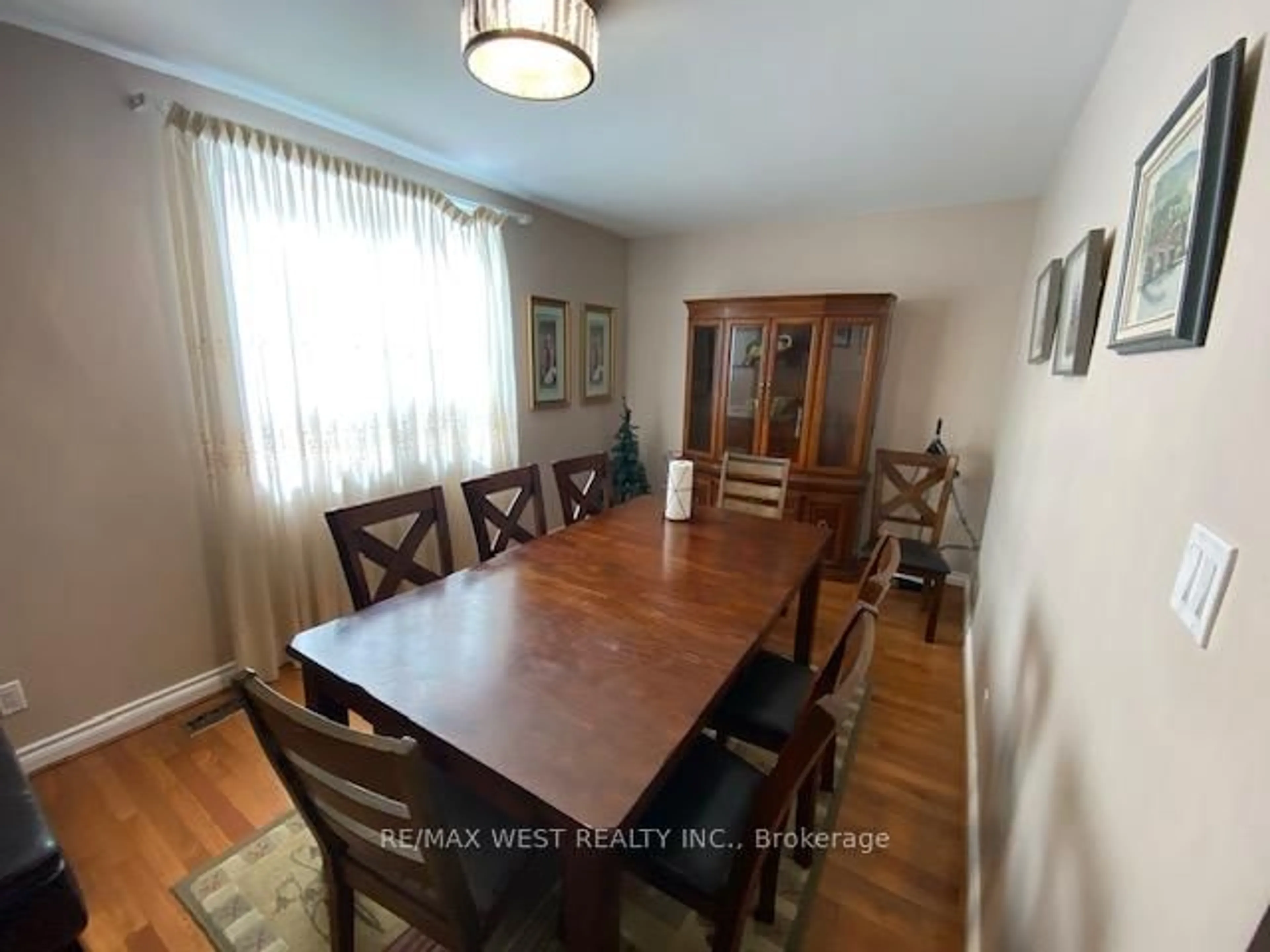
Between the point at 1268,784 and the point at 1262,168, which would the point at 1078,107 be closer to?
the point at 1262,168

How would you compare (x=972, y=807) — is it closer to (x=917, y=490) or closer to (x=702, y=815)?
(x=702, y=815)

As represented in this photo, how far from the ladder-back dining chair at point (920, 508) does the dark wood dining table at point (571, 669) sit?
3.89 ft

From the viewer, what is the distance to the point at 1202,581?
23.0 inches

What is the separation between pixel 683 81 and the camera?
73.2 inches

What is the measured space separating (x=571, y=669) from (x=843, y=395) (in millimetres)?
2824

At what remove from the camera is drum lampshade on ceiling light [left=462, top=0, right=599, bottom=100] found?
50.9 inches

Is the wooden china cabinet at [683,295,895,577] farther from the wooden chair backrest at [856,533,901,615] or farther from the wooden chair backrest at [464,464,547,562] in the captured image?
the wooden chair backrest at [856,533,901,615]

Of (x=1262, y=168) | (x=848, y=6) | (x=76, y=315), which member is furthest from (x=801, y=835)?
(x=76, y=315)

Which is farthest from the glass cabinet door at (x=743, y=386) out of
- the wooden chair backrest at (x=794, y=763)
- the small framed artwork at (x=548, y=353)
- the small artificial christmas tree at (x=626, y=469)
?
the wooden chair backrest at (x=794, y=763)

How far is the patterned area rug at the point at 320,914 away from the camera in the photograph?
1299 millimetres

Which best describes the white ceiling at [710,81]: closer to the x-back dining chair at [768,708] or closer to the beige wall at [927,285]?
the beige wall at [927,285]

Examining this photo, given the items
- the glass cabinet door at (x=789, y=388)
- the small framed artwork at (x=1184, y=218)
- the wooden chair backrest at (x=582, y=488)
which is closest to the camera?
the small framed artwork at (x=1184, y=218)

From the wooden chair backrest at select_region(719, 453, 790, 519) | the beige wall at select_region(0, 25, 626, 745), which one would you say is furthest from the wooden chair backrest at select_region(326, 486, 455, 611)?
the wooden chair backrest at select_region(719, 453, 790, 519)

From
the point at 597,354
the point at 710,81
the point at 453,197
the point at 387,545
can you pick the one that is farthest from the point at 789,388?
the point at 387,545
